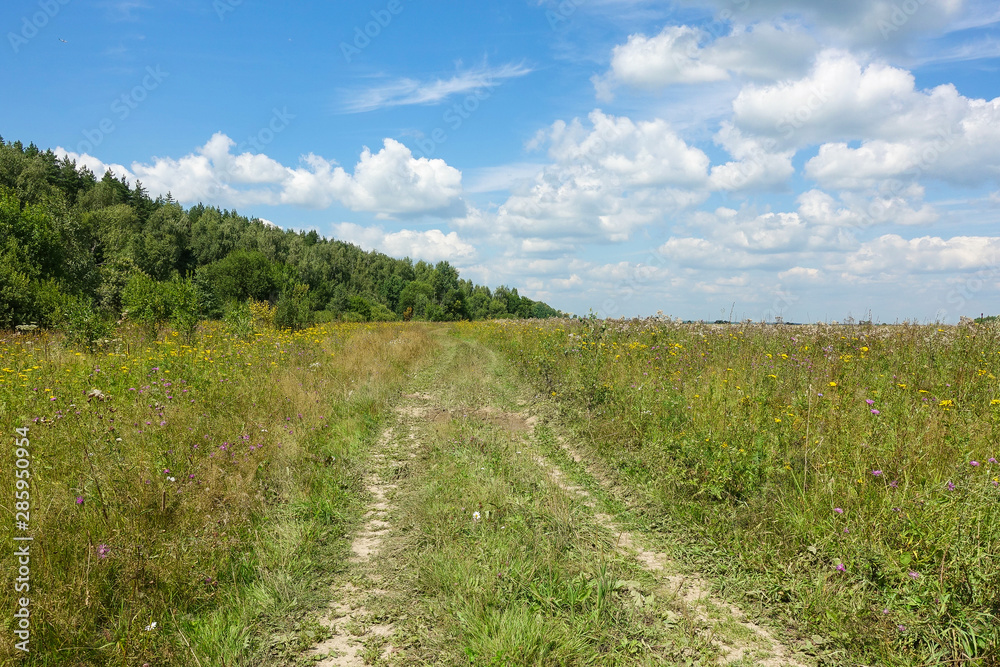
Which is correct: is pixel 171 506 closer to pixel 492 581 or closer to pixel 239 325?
pixel 492 581

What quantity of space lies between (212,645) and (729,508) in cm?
455

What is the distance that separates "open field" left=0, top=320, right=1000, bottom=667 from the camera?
3.07m

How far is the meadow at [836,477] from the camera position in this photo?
Answer: 3158 millimetres

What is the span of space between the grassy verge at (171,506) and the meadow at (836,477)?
3.57 metres

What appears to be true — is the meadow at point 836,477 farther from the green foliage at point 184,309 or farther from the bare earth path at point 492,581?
the green foliage at point 184,309

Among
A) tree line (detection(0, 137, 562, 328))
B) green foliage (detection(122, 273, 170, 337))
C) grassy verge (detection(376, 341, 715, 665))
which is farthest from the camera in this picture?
tree line (detection(0, 137, 562, 328))

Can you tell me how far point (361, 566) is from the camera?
4164mm

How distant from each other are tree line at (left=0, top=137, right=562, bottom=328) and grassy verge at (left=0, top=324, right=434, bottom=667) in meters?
5.35

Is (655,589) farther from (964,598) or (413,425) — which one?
(413,425)

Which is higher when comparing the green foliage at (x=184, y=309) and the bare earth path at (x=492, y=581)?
the green foliage at (x=184, y=309)

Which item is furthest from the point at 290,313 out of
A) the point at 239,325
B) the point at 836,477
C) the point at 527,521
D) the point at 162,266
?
the point at 162,266

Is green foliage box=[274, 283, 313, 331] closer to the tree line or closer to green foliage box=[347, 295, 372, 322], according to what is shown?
the tree line

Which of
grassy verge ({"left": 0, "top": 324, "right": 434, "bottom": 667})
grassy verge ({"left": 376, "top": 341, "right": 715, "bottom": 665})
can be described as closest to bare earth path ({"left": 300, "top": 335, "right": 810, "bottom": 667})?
grassy verge ({"left": 376, "top": 341, "right": 715, "bottom": 665})

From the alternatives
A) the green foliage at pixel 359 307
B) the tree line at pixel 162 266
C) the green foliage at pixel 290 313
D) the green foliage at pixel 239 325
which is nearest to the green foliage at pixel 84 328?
the tree line at pixel 162 266
